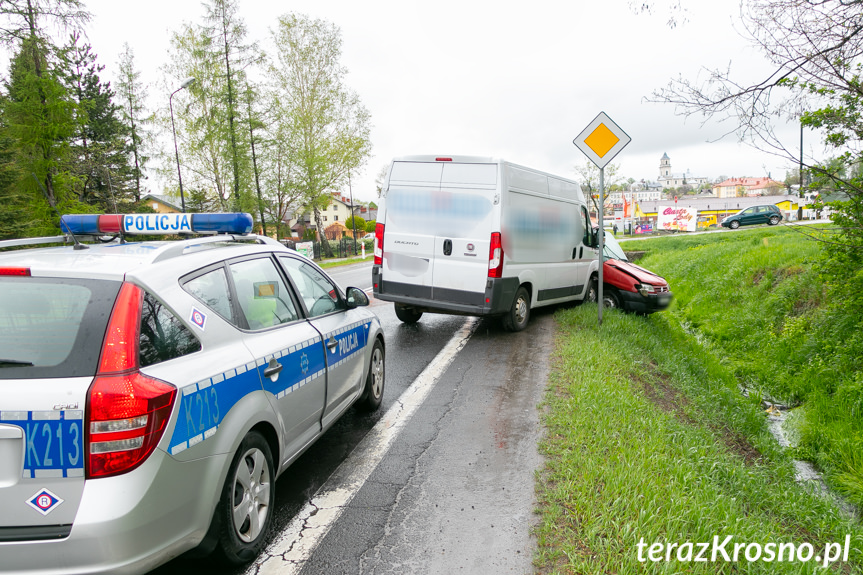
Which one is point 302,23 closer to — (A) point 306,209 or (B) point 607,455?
(A) point 306,209

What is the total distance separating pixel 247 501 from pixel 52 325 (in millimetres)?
1250

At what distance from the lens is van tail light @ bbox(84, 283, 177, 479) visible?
2.07 m

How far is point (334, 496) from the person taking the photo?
3.42 m

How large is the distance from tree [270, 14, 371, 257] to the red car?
29006 mm

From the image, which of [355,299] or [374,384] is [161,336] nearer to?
[355,299]

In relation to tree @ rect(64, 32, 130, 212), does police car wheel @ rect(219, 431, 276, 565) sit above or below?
below

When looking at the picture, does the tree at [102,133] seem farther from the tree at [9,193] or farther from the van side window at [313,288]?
the van side window at [313,288]

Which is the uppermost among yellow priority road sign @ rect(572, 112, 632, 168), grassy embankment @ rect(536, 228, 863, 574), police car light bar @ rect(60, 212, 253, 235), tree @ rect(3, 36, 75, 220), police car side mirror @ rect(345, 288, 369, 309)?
tree @ rect(3, 36, 75, 220)

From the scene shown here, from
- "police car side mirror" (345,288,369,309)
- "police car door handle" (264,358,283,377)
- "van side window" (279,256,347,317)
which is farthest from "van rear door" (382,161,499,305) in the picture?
"police car door handle" (264,358,283,377)

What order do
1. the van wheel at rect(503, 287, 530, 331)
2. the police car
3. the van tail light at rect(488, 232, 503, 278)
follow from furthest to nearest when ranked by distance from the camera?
1. the van wheel at rect(503, 287, 530, 331)
2. the van tail light at rect(488, 232, 503, 278)
3. the police car

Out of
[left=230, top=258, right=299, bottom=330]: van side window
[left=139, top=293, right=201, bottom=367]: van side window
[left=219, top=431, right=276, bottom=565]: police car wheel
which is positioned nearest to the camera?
[left=139, top=293, right=201, bottom=367]: van side window

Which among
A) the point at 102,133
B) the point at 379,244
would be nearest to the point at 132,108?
the point at 102,133

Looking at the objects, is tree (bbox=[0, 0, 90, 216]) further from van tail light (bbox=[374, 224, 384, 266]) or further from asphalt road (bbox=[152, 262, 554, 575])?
asphalt road (bbox=[152, 262, 554, 575])

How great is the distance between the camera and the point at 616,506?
9.86ft
